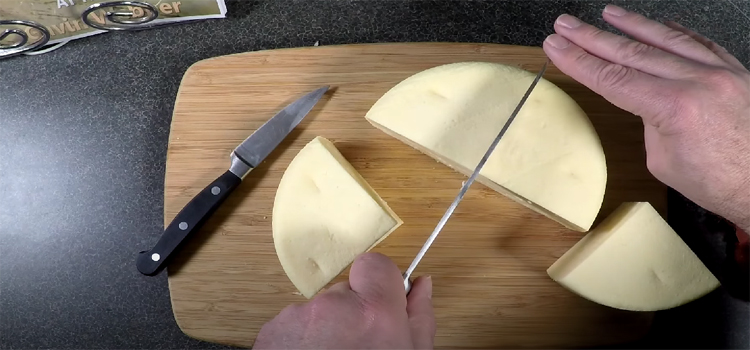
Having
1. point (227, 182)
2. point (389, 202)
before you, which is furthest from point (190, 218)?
point (389, 202)

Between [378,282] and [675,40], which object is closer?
[378,282]

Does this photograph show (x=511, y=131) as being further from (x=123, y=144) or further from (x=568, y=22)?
(x=123, y=144)

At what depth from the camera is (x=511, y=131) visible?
109cm

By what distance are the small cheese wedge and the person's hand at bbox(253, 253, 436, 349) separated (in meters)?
0.41

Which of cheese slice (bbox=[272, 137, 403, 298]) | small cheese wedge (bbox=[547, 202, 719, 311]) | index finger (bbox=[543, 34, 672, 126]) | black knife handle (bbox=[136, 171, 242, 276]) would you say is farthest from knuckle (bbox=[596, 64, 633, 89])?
black knife handle (bbox=[136, 171, 242, 276])

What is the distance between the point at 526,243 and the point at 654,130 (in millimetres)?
354

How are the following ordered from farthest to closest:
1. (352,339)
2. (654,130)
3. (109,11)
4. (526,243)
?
(109,11)
(526,243)
(654,130)
(352,339)

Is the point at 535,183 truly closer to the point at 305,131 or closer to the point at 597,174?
the point at 597,174

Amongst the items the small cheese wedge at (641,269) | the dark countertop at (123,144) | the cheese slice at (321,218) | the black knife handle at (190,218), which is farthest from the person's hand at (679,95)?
the black knife handle at (190,218)

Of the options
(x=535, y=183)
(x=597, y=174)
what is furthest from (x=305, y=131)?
(x=597, y=174)

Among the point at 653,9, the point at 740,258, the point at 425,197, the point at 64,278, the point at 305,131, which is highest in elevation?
the point at 653,9

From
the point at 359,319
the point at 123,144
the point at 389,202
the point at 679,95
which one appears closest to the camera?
the point at 359,319

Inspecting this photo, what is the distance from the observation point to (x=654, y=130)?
3.41 feet

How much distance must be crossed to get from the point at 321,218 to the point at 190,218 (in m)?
0.29
